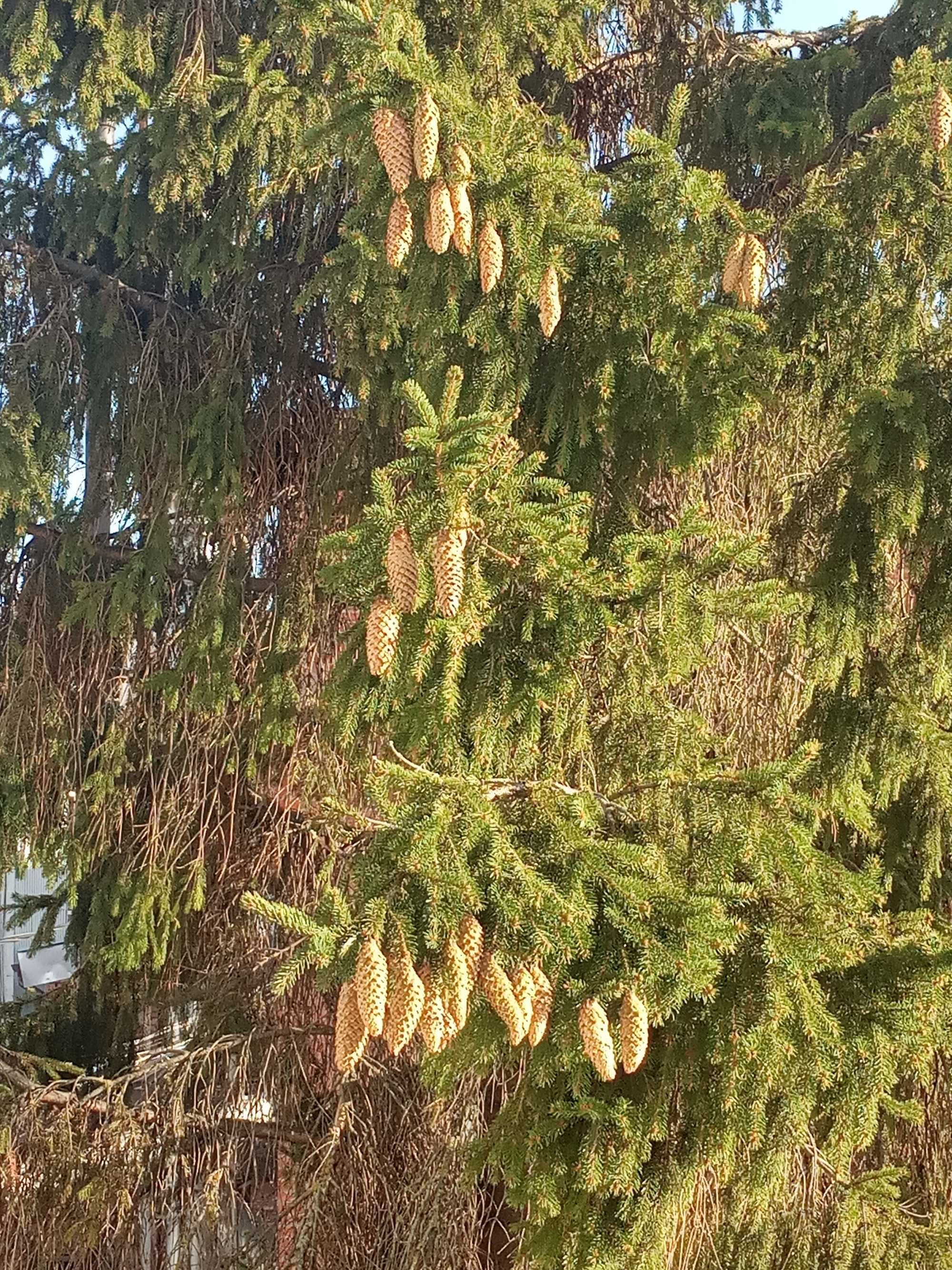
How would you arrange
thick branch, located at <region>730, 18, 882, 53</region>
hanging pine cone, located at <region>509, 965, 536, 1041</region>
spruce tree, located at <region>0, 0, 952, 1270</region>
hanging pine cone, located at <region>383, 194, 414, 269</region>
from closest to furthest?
hanging pine cone, located at <region>509, 965, 536, 1041</region> < spruce tree, located at <region>0, 0, 952, 1270</region> < hanging pine cone, located at <region>383, 194, 414, 269</region> < thick branch, located at <region>730, 18, 882, 53</region>

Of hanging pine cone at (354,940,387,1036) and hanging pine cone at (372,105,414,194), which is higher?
hanging pine cone at (372,105,414,194)

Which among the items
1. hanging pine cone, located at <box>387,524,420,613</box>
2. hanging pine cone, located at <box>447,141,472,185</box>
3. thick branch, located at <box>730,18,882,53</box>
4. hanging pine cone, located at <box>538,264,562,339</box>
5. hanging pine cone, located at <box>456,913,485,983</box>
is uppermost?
thick branch, located at <box>730,18,882,53</box>

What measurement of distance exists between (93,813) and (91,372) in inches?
69.5

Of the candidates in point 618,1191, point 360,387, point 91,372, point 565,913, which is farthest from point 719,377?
point 91,372

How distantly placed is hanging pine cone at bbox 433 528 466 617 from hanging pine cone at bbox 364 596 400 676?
0.30 ft

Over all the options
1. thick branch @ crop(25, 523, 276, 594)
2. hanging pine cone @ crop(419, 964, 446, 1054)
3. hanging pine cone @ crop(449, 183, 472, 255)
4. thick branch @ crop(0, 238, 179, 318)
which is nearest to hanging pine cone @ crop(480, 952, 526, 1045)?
hanging pine cone @ crop(419, 964, 446, 1054)

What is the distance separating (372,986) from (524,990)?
13.4 inches

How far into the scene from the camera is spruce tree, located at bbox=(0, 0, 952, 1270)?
2.34 metres

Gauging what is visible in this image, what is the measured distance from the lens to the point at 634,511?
12.1 feet

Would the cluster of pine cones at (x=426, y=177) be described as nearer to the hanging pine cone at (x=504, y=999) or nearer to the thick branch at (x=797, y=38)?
the hanging pine cone at (x=504, y=999)

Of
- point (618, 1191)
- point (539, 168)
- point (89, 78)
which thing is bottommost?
point (618, 1191)

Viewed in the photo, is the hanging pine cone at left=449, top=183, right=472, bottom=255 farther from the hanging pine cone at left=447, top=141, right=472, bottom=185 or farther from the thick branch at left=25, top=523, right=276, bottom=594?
the thick branch at left=25, top=523, right=276, bottom=594

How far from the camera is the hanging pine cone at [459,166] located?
247 centimetres

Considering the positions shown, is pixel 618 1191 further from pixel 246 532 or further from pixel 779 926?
pixel 246 532
